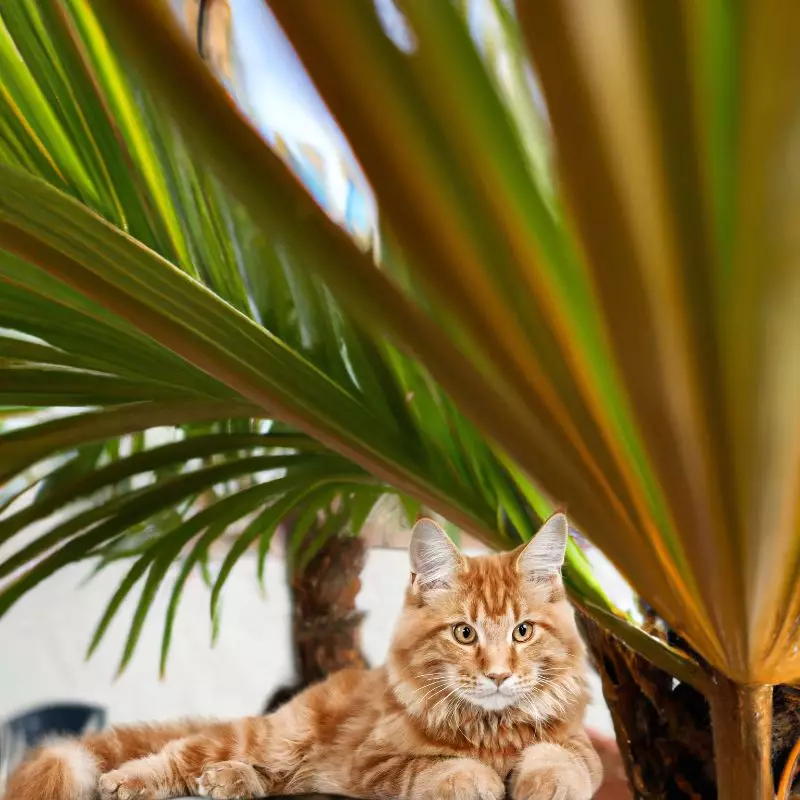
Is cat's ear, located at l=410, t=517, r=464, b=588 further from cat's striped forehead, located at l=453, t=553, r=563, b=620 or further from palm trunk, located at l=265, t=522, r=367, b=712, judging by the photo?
palm trunk, located at l=265, t=522, r=367, b=712

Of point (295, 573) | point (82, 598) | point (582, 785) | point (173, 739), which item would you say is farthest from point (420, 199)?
point (82, 598)

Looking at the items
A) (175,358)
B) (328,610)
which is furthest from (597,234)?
(328,610)

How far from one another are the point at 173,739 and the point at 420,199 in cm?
42

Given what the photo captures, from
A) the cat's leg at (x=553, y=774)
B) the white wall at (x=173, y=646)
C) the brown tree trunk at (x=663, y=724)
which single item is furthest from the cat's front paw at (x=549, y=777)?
the white wall at (x=173, y=646)

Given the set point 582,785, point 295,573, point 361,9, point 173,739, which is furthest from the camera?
point 295,573

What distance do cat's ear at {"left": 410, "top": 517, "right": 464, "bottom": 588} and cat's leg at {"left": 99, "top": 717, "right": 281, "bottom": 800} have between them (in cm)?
15

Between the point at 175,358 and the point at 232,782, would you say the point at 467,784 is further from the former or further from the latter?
the point at 175,358

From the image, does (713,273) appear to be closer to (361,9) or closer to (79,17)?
(361,9)

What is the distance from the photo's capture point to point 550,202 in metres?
0.22

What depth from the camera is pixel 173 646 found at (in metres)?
0.93

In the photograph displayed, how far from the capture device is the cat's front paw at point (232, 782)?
441 millimetres

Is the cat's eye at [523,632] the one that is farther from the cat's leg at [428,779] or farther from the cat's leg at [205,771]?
the cat's leg at [205,771]

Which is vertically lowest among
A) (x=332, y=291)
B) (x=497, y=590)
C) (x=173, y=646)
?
(x=173, y=646)

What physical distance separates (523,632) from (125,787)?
24 centimetres
